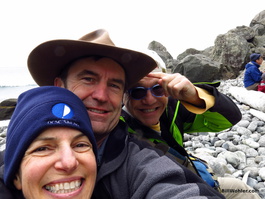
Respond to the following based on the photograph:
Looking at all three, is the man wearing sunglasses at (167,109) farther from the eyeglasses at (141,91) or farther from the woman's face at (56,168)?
the woman's face at (56,168)

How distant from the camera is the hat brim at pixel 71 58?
193 centimetres

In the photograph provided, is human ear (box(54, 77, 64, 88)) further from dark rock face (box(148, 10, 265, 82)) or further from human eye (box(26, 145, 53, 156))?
dark rock face (box(148, 10, 265, 82))

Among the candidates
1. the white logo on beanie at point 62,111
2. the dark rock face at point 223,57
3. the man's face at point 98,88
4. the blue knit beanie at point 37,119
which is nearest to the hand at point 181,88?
the man's face at point 98,88

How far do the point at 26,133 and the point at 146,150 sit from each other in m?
0.85

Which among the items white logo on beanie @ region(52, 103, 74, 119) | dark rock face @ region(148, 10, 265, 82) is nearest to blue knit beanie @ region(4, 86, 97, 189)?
white logo on beanie @ region(52, 103, 74, 119)

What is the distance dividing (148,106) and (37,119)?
1.32 meters

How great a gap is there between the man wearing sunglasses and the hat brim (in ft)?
0.63

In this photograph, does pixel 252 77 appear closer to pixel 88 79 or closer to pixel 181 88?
pixel 181 88

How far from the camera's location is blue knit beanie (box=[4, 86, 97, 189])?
4.74 ft

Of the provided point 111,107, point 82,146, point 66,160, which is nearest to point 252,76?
point 111,107

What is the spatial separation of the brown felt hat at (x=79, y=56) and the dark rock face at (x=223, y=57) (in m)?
19.1

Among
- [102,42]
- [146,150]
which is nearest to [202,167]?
[146,150]

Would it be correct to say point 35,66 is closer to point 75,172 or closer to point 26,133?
point 26,133

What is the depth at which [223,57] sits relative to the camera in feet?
86.6
